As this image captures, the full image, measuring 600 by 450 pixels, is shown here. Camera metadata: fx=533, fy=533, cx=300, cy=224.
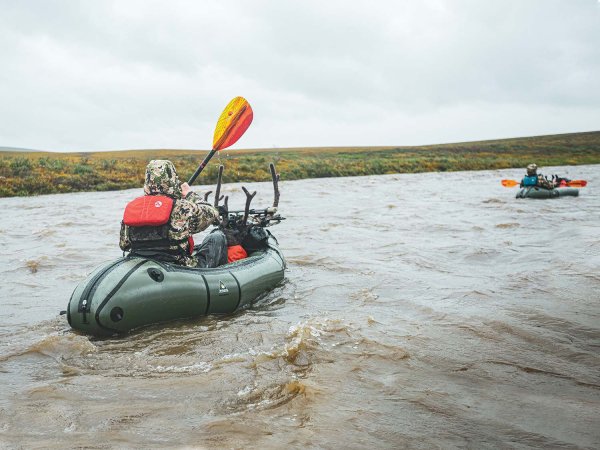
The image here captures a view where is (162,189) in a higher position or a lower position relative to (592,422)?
higher

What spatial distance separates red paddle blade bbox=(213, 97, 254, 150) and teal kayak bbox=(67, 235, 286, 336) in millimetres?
3639

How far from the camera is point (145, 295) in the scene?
5398 mm

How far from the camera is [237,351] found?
5.07 m

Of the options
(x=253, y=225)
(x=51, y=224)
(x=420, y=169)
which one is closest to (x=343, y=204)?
(x=51, y=224)

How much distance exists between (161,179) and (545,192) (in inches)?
660

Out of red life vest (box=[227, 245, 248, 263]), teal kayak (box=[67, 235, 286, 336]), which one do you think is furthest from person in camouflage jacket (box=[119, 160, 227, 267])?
red life vest (box=[227, 245, 248, 263])

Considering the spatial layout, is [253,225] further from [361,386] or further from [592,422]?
[592,422]

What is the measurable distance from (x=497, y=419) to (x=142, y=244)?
12.7 ft

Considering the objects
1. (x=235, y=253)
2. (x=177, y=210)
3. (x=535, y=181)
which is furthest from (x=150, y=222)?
(x=535, y=181)

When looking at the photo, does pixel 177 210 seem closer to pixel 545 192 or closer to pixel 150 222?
pixel 150 222

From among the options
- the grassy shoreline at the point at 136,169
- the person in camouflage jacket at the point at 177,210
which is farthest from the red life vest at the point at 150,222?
the grassy shoreline at the point at 136,169

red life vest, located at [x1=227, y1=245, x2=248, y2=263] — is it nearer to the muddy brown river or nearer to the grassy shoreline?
the muddy brown river

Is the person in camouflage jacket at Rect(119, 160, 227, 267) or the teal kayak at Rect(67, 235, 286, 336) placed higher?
the person in camouflage jacket at Rect(119, 160, 227, 267)

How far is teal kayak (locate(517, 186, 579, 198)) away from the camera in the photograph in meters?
19.0
